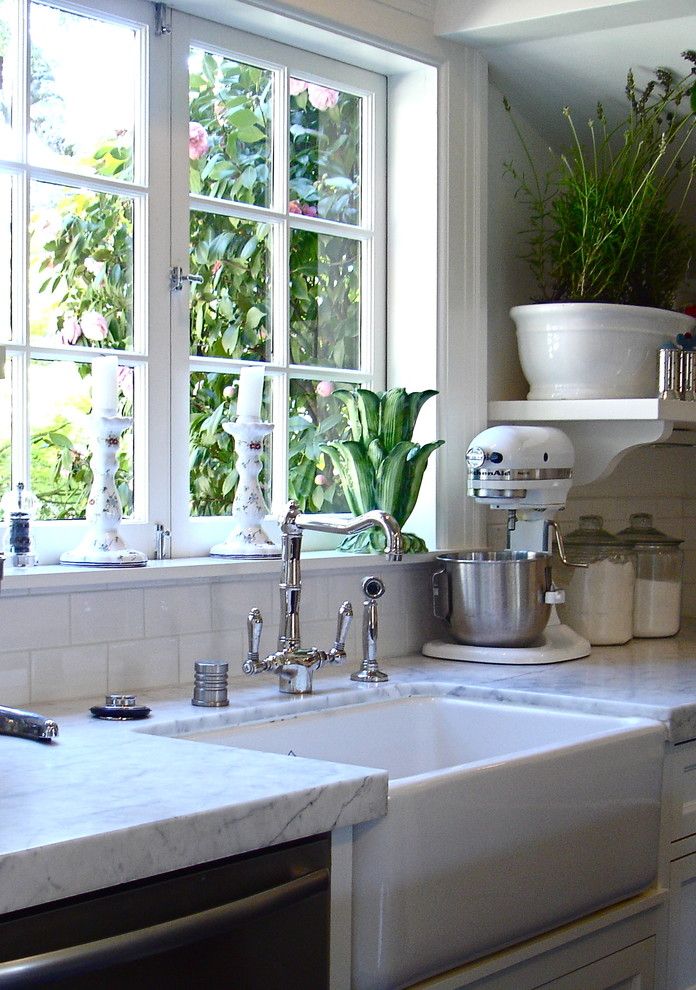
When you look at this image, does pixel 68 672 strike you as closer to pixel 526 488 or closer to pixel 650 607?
pixel 526 488

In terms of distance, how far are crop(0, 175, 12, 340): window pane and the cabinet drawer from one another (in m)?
1.29

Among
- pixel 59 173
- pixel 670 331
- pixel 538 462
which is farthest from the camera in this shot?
pixel 670 331

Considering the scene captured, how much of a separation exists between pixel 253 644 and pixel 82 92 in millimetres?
992

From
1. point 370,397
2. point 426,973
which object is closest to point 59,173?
point 370,397

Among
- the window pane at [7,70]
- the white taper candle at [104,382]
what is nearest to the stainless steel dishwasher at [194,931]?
the white taper candle at [104,382]

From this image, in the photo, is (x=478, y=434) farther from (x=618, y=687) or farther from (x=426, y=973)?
(x=426, y=973)

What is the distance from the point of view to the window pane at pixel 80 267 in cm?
219

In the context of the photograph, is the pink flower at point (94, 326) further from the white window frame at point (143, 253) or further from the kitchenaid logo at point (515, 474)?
the kitchenaid logo at point (515, 474)

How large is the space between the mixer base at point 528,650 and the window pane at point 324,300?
2.11 ft

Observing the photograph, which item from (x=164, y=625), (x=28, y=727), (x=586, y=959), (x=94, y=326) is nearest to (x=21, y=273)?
(x=94, y=326)

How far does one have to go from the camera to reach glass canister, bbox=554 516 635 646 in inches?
110

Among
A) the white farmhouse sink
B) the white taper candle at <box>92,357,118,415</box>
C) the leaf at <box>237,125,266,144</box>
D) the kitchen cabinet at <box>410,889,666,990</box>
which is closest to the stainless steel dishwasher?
the white farmhouse sink

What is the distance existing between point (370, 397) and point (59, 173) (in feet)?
2.49

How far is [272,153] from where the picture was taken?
8.56 ft
